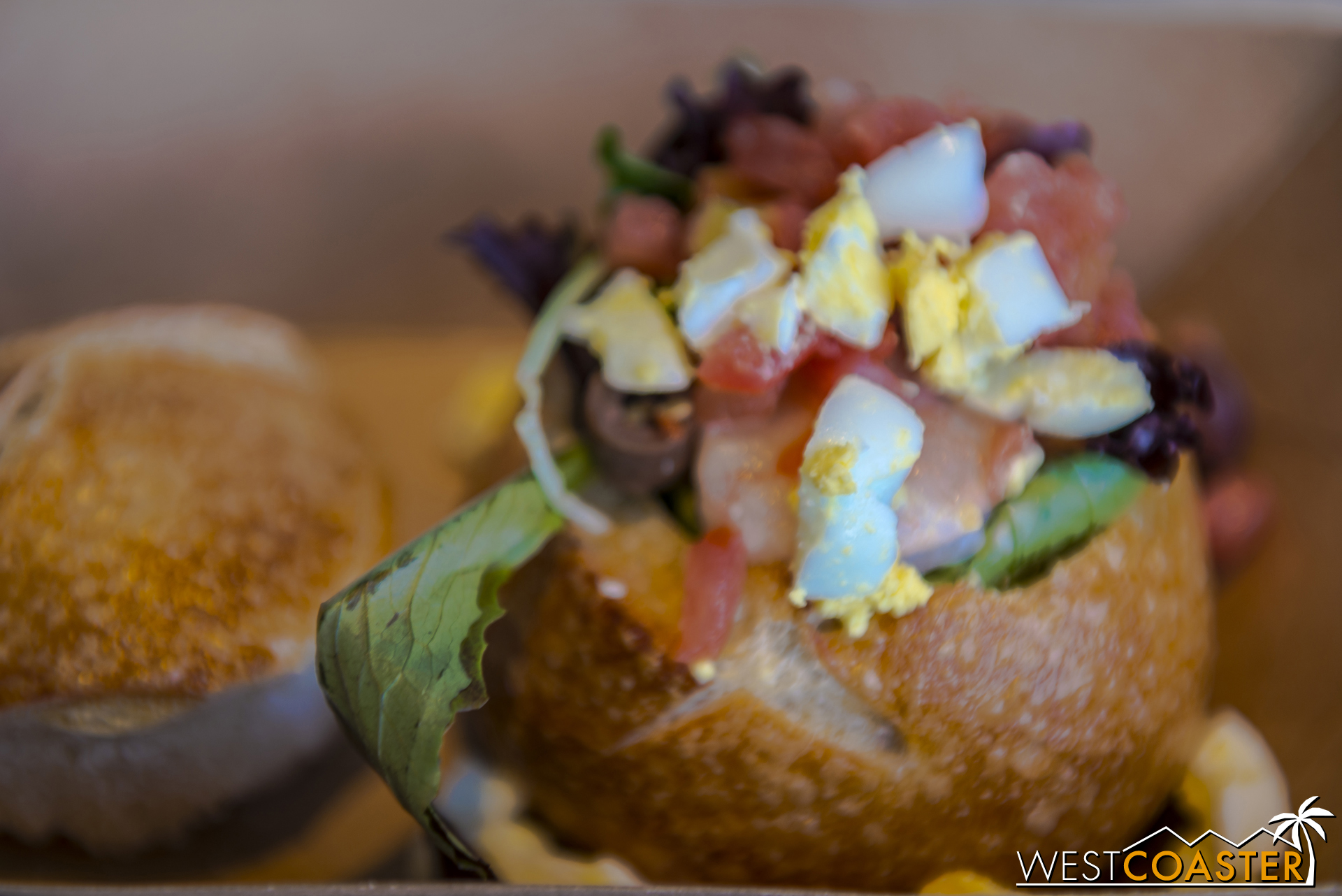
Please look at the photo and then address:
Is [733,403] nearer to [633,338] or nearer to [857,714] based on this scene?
[633,338]

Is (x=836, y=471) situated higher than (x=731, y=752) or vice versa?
(x=836, y=471)

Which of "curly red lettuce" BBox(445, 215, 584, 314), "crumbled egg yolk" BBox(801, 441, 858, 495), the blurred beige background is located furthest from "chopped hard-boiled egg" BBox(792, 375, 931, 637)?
the blurred beige background

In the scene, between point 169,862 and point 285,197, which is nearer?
point 169,862

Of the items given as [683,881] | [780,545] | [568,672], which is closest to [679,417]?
[780,545]

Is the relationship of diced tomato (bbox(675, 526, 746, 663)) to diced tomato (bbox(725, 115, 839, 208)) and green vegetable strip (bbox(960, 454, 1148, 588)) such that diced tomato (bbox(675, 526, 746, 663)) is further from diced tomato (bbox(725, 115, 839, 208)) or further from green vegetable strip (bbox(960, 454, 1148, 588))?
diced tomato (bbox(725, 115, 839, 208))

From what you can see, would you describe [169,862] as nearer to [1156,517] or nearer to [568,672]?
[568,672]

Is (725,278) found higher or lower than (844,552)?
higher

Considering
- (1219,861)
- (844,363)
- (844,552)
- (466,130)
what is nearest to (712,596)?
(844,552)
